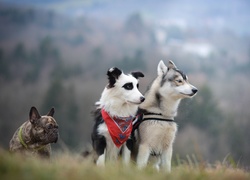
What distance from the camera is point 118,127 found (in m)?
8.47

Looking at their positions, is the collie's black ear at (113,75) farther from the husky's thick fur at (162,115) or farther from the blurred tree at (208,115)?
the blurred tree at (208,115)

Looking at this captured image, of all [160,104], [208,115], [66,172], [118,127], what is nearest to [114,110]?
[118,127]

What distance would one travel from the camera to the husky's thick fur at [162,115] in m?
8.75

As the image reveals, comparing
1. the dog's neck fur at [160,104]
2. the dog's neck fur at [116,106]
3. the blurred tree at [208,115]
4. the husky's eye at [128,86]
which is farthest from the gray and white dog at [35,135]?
the blurred tree at [208,115]

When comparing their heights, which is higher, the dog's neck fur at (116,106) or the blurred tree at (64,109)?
the dog's neck fur at (116,106)

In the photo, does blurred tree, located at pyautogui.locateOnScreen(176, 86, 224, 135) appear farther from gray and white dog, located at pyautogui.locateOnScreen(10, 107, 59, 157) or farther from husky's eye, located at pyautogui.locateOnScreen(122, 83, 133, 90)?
gray and white dog, located at pyautogui.locateOnScreen(10, 107, 59, 157)

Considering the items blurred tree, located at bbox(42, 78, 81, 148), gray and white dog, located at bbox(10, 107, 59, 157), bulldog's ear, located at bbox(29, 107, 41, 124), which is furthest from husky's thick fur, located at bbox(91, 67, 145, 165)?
blurred tree, located at bbox(42, 78, 81, 148)

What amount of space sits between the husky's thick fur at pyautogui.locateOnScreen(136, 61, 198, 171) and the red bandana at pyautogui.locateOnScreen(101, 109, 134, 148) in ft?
1.26

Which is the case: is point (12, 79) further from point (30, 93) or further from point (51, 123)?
point (51, 123)

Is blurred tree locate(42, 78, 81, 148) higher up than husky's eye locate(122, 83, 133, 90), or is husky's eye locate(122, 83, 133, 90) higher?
husky's eye locate(122, 83, 133, 90)

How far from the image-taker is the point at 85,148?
9414 millimetres

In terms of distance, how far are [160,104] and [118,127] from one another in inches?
43.3

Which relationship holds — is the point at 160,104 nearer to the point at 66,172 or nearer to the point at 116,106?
the point at 116,106

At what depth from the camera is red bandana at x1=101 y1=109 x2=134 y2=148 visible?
8.42 metres
